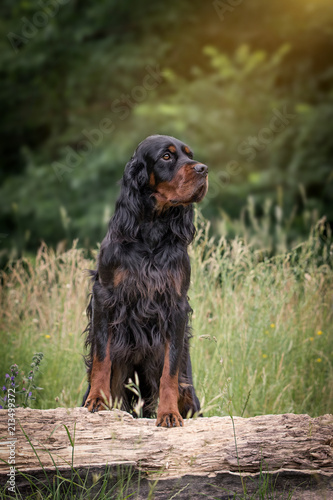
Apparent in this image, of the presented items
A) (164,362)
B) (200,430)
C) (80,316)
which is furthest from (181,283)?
(80,316)

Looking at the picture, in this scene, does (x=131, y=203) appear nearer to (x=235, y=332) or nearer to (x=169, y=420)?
(x=169, y=420)

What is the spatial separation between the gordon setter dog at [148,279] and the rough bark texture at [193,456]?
315mm

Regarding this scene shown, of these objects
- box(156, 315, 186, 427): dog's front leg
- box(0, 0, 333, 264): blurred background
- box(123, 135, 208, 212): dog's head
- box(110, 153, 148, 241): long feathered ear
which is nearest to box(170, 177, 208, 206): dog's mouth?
box(123, 135, 208, 212): dog's head

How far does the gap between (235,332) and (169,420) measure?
1578mm

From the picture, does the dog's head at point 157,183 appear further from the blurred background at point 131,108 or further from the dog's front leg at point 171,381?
the blurred background at point 131,108

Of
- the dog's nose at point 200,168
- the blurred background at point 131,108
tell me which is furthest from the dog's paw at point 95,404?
the blurred background at point 131,108

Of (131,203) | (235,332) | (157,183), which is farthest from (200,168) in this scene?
(235,332)

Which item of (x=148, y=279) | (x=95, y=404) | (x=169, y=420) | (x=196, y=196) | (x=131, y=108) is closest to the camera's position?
(x=169, y=420)

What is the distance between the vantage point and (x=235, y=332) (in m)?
4.12

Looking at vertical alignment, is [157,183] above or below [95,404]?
above

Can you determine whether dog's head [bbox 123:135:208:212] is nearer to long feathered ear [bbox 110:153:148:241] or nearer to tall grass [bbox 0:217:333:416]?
long feathered ear [bbox 110:153:148:241]

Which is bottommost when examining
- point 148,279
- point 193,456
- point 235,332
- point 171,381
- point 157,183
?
point 193,456

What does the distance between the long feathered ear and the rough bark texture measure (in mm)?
988

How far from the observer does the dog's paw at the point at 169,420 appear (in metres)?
2.62
